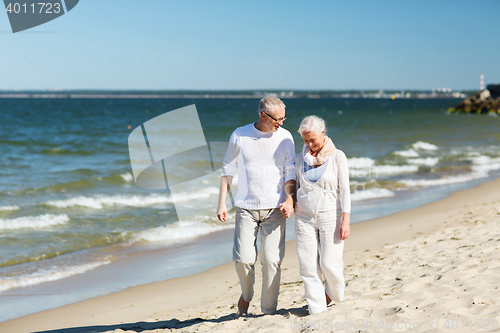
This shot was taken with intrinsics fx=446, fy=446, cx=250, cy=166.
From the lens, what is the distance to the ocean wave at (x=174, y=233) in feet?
26.1

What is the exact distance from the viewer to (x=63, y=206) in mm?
10398

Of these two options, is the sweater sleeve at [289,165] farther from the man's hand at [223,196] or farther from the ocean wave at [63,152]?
the ocean wave at [63,152]

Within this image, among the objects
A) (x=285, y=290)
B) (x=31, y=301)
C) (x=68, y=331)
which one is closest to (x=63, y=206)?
(x=31, y=301)

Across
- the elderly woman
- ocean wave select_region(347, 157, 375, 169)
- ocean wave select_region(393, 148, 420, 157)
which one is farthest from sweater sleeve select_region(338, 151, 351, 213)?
ocean wave select_region(393, 148, 420, 157)

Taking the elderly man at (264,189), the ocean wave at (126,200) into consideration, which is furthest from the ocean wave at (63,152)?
the elderly man at (264,189)

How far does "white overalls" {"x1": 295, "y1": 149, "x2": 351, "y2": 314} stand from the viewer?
3430 millimetres

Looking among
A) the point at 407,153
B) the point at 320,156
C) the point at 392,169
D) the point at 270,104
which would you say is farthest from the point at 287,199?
the point at 407,153

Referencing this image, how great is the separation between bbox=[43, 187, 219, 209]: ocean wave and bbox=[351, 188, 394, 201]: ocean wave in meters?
3.70

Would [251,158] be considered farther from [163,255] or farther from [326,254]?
[163,255]

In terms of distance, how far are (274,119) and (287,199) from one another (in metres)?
0.63

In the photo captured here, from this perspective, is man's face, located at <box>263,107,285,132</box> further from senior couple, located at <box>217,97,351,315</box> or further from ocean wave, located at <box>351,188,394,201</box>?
ocean wave, located at <box>351,188,394,201</box>

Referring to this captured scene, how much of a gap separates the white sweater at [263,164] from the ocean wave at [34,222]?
656 centimetres

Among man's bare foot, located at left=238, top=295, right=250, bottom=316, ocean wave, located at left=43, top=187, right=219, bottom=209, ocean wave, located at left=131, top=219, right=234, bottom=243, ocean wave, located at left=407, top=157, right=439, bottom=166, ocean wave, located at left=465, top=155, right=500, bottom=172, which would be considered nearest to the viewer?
man's bare foot, located at left=238, top=295, right=250, bottom=316

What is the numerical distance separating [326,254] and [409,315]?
2.47 feet
